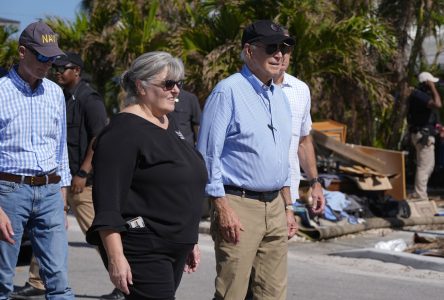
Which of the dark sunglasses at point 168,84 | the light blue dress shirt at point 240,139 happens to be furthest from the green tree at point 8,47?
the dark sunglasses at point 168,84

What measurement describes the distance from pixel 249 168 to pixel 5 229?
4.62 ft

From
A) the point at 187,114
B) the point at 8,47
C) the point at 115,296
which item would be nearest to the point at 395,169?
the point at 187,114

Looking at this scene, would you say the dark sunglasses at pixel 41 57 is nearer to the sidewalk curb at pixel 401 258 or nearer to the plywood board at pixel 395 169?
the sidewalk curb at pixel 401 258

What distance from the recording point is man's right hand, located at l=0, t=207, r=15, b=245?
516 centimetres

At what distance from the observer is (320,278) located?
8.50m

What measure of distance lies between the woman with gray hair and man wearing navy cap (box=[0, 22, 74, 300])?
57.7 inches

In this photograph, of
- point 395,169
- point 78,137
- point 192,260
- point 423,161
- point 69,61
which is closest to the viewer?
point 192,260

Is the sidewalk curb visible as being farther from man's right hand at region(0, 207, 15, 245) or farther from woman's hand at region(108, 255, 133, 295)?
woman's hand at region(108, 255, 133, 295)

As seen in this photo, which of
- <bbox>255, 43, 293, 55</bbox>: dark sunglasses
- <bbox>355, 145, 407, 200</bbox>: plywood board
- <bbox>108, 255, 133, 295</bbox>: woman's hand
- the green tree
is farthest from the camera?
the green tree

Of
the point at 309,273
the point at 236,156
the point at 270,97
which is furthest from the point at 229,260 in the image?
the point at 309,273

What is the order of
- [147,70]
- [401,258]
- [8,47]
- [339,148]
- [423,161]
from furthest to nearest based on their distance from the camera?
1. [8,47]
2. [423,161]
3. [339,148]
4. [401,258]
5. [147,70]

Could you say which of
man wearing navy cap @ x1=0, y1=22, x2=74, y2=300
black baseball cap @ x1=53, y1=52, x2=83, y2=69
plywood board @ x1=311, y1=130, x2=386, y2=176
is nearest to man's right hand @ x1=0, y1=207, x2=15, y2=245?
man wearing navy cap @ x1=0, y1=22, x2=74, y2=300

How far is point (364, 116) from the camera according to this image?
14.8 meters

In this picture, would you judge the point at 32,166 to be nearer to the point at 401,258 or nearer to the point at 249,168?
the point at 249,168
